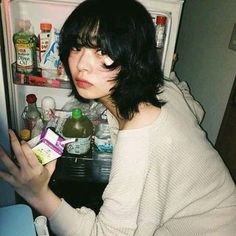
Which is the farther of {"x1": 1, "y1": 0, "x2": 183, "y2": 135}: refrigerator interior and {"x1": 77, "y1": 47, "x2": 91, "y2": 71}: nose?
{"x1": 1, "y1": 0, "x2": 183, "y2": 135}: refrigerator interior

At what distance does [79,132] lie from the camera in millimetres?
1200

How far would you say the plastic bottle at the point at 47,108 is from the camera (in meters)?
1.25

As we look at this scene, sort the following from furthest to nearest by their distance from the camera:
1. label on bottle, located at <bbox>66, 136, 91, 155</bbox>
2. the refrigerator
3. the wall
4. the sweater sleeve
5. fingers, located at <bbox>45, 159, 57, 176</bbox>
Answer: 1. the wall
2. label on bottle, located at <bbox>66, 136, 91, 155</bbox>
3. the refrigerator
4. fingers, located at <bbox>45, 159, 57, 176</bbox>
5. the sweater sleeve

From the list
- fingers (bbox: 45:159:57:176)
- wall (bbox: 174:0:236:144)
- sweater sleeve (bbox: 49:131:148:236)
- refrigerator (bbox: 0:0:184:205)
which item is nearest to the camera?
sweater sleeve (bbox: 49:131:148:236)

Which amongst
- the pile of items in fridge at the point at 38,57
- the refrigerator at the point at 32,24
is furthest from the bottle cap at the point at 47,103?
the pile of items in fridge at the point at 38,57

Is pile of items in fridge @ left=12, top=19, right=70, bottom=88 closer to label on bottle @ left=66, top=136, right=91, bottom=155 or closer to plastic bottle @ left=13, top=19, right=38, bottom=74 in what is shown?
plastic bottle @ left=13, top=19, right=38, bottom=74

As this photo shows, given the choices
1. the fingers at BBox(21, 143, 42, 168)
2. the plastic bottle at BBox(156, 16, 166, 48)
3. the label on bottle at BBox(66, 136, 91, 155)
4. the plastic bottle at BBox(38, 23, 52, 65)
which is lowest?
the label on bottle at BBox(66, 136, 91, 155)

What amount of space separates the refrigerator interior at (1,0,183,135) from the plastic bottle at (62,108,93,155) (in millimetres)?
234

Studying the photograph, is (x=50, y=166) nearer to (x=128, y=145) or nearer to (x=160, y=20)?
(x=128, y=145)

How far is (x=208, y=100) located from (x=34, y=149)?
1.19 metres

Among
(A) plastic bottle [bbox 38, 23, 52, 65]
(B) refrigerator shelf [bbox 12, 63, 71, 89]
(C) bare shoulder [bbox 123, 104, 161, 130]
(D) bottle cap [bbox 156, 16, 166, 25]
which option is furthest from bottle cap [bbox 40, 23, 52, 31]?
(C) bare shoulder [bbox 123, 104, 161, 130]

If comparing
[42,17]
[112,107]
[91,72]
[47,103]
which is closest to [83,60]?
[91,72]

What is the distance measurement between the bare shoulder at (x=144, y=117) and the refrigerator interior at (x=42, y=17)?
34cm

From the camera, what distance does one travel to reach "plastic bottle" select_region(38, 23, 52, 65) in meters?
1.02
